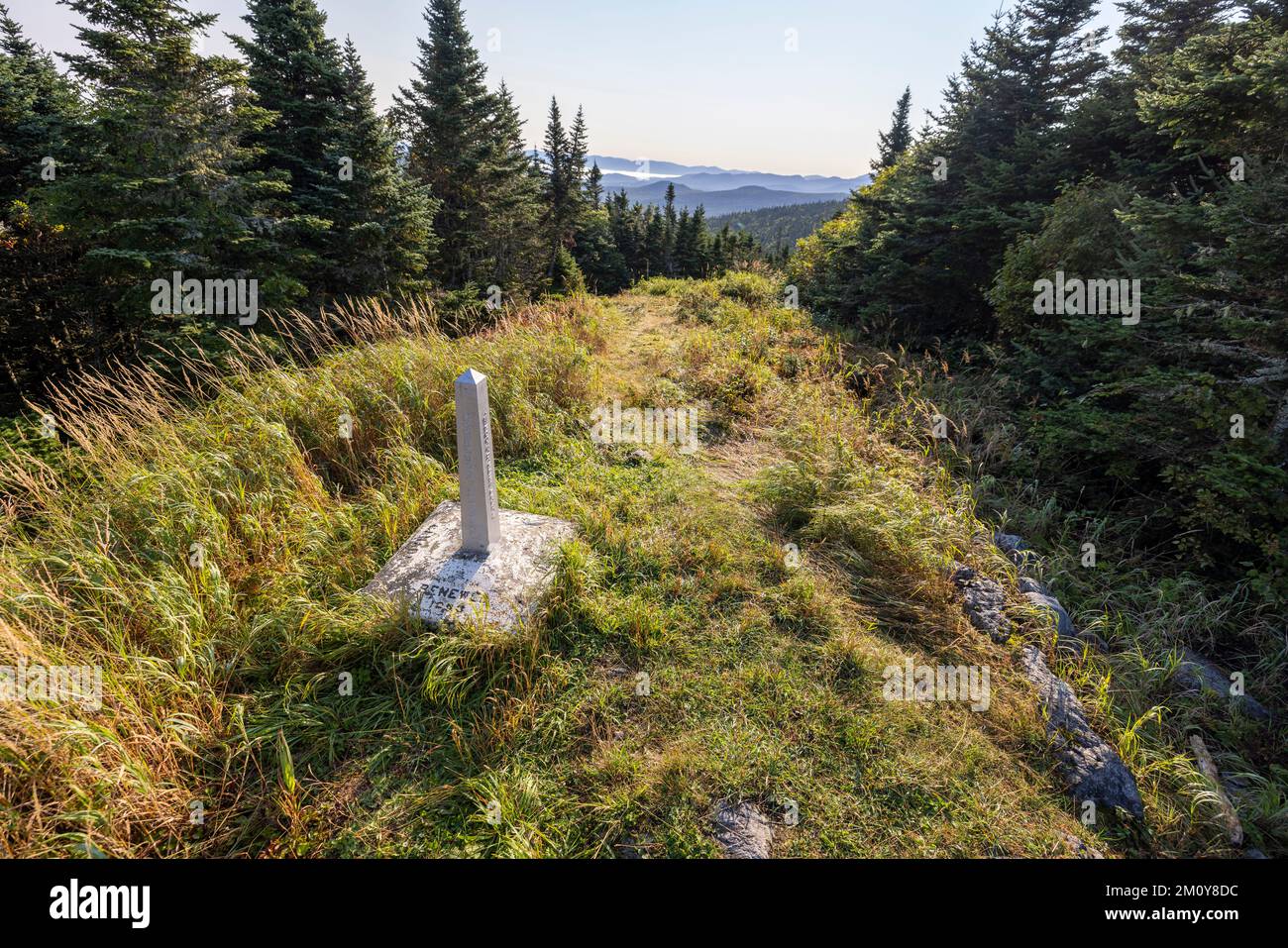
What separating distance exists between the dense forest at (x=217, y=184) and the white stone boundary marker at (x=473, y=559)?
17.0 ft

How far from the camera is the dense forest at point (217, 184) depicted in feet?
28.3

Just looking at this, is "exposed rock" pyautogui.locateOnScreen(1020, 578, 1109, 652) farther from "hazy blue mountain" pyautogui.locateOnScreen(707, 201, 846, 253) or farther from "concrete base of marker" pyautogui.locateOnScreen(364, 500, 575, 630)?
"hazy blue mountain" pyautogui.locateOnScreen(707, 201, 846, 253)

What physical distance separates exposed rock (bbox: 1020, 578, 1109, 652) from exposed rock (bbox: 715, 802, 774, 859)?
2.64m

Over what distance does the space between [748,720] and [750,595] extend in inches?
41.3

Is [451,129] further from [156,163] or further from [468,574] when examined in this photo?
[468,574]

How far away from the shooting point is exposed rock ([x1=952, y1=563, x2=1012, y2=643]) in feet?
11.5

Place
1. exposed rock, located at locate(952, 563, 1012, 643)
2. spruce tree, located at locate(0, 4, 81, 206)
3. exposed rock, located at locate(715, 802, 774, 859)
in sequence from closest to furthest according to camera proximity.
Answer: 1. exposed rock, located at locate(715, 802, 774, 859)
2. exposed rock, located at locate(952, 563, 1012, 643)
3. spruce tree, located at locate(0, 4, 81, 206)

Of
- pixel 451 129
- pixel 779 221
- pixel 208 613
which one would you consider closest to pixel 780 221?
pixel 779 221

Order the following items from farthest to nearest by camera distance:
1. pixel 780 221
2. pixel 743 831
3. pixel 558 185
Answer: pixel 780 221
pixel 558 185
pixel 743 831

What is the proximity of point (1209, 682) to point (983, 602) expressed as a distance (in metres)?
1.46

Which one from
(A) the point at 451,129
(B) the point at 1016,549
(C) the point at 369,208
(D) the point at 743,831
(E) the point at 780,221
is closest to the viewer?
(D) the point at 743,831

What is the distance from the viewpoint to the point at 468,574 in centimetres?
333

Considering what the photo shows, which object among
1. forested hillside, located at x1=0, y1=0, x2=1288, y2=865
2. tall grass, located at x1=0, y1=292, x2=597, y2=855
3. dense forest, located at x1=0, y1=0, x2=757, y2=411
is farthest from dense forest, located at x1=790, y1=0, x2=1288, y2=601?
dense forest, located at x1=0, y1=0, x2=757, y2=411

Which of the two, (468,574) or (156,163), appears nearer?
(468,574)
